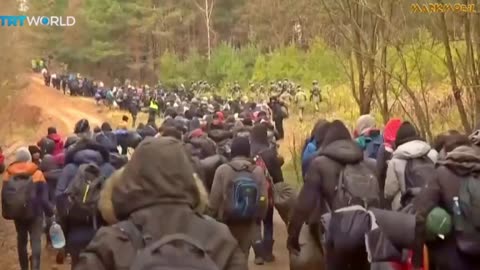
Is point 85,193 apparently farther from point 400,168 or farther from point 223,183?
point 400,168

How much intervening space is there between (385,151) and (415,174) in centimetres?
115

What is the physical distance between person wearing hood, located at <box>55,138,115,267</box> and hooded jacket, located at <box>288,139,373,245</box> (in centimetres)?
201

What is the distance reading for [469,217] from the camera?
17.0ft

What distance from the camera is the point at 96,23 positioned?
52.6 meters

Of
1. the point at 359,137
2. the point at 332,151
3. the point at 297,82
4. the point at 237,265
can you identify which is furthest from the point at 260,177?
the point at 297,82

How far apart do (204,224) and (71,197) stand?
14.7 ft

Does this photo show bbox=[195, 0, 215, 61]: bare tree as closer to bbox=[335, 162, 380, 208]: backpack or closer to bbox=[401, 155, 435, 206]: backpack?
bbox=[401, 155, 435, 206]: backpack

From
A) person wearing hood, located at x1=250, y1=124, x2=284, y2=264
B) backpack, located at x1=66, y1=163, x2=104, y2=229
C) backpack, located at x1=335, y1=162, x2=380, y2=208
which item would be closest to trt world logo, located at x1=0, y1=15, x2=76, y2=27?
person wearing hood, located at x1=250, y1=124, x2=284, y2=264

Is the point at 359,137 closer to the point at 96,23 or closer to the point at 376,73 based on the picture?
the point at 376,73

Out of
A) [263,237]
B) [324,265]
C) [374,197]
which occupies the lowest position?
[263,237]

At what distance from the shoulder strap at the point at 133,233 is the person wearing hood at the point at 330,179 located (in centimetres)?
299

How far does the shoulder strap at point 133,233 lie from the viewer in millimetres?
3213

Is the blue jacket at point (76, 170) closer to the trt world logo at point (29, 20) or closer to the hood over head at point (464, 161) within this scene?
the hood over head at point (464, 161)

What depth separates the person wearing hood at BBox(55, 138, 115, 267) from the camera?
7.80m
